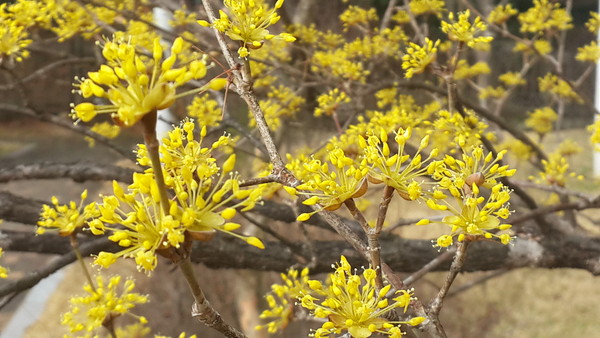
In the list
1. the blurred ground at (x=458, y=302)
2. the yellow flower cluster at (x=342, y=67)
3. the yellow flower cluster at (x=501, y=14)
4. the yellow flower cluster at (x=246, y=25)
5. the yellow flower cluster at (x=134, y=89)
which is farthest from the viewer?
the blurred ground at (x=458, y=302)

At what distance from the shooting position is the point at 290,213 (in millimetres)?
2250

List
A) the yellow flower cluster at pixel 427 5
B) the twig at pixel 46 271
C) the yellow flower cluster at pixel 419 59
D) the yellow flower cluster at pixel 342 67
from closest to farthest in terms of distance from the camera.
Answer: the yellow flower cluster at pixel 419 59 → the twig at pixel 46 271 → the yellow flower cluster at pixel 342 67 → the yellow flower cluster at pixel 427 5

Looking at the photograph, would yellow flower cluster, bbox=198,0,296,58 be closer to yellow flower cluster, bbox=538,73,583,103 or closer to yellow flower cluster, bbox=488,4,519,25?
yellow flower cluster, bbox=488,4,519,25

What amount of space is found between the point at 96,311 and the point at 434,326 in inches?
32.5

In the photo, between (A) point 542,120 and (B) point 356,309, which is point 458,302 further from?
(B) point 356,309

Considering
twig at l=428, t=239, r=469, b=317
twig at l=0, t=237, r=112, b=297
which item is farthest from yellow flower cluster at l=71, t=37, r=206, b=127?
twig at l=0, t=237, r=112, b=297

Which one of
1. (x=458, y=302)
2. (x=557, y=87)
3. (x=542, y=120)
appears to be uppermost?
(x=557, y=87)

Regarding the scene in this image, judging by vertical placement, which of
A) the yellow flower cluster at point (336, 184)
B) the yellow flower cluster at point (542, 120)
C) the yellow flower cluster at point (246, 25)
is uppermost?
the yellow flower cluster at point (246, 25)

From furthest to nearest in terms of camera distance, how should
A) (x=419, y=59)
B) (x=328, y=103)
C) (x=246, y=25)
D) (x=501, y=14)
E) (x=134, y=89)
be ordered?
(x=501, y=14) → (x=328, y=103) → (x=419, y=59) → (x=246, y=25) → (x=134, y=89)

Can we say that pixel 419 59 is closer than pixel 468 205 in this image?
No

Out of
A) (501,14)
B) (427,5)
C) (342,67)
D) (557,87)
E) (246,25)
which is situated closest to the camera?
(246,25)

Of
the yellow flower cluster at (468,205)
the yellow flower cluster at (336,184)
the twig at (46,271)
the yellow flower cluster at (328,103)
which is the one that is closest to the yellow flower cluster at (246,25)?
the yellow flower cluster at (336,184)

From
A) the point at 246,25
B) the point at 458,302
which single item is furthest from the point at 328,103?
the point at 458,302

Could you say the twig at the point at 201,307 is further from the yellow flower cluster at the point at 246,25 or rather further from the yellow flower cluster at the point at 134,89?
the yellow flower cluster at the point at 246,25
